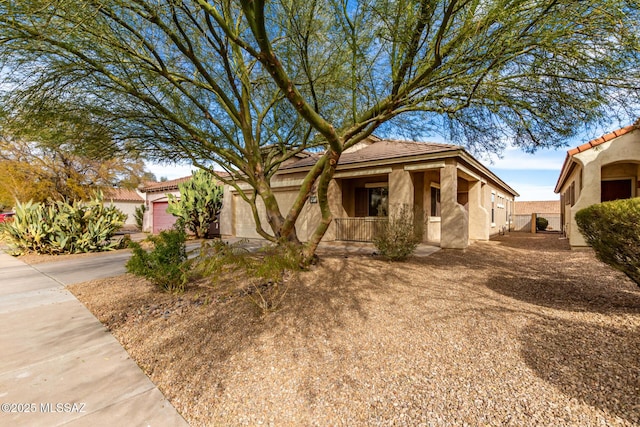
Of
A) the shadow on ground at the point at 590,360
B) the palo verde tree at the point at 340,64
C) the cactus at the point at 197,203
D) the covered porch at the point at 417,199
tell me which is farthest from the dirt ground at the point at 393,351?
the cactus at the point at 197,203

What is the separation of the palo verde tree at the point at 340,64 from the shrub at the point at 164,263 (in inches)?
98.0

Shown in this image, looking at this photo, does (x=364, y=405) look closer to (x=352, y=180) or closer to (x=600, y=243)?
(x=600, y=243)

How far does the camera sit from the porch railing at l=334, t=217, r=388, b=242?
12.6 meters

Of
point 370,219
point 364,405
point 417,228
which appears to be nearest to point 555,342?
point 364,405

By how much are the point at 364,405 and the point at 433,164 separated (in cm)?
972

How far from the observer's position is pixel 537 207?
109 feet

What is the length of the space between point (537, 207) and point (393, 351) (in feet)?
127

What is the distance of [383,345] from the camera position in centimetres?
329

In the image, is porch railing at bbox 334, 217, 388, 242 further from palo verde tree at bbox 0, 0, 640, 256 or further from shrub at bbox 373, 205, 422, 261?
palo verde tree at bbox 0, 0, 640, 256

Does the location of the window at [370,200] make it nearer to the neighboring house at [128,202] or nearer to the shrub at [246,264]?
the shrub at [246,264]

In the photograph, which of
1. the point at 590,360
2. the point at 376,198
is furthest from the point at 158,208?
the point at 590,360

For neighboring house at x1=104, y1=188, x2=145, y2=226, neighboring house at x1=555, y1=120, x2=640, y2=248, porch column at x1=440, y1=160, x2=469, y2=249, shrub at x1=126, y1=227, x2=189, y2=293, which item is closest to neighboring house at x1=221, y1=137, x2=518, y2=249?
porch column at x1=440, y1=160, x2=469, y2=249

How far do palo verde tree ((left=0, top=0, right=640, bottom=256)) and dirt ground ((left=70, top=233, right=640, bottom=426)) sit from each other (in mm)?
2920

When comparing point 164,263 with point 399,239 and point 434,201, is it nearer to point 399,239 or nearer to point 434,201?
point 399,239
